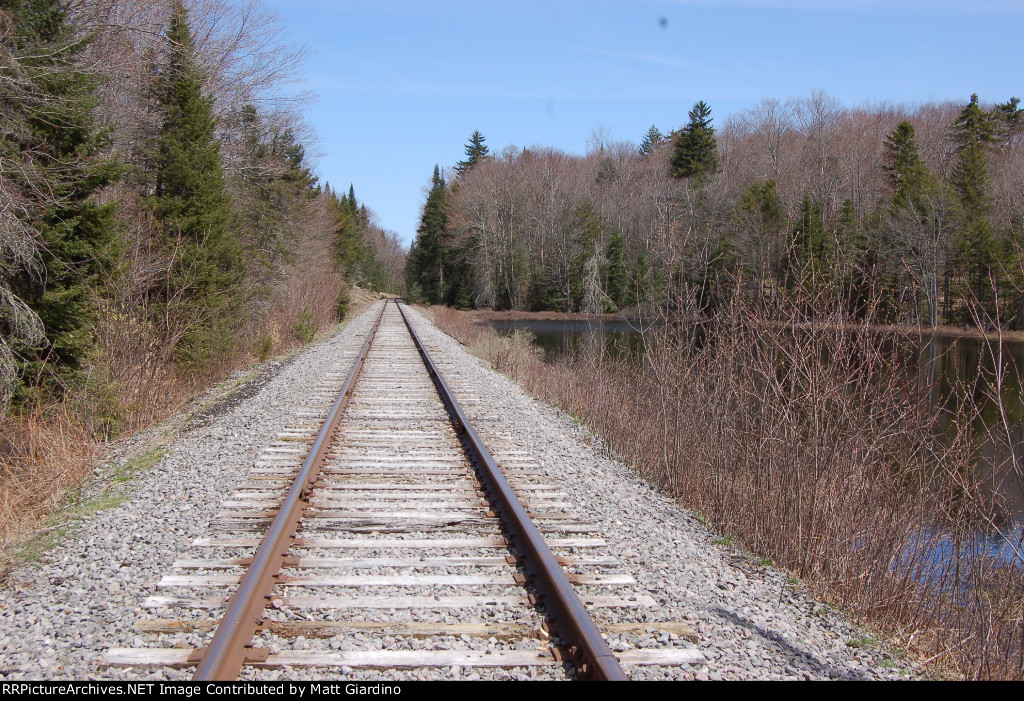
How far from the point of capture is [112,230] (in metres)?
9.87

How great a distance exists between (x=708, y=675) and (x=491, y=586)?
4.30ft

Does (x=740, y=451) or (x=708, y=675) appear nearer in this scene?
(x=708, y=675)

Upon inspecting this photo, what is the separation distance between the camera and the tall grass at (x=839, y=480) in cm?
486

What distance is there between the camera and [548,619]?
3658mm

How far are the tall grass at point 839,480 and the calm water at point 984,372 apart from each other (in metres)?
0.31

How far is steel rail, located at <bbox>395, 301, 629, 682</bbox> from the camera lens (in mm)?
3098

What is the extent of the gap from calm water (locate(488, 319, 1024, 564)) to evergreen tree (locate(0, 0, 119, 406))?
7023 mm

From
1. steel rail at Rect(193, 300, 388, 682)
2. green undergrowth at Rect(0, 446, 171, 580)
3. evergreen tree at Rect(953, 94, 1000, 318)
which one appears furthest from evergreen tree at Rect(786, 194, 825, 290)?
evergreen tree at Rect(953, 94, 1000, 318)

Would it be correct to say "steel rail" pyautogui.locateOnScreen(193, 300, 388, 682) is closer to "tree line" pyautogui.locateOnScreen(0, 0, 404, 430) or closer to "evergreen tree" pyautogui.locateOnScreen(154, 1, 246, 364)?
"tree line" pyautogui.locateOnScreen(0, 0, 404, 430)

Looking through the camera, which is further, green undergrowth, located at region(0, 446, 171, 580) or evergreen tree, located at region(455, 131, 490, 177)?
evergreen tree, located at region(455, 131, 490, 177)

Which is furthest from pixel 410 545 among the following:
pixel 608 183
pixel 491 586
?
pixel 608 183

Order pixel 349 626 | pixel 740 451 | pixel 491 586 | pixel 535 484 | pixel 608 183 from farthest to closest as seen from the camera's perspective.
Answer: pixel 608 183, pixel 740 451, pixel 535 484, pixel 491 586, pixel 349 626
